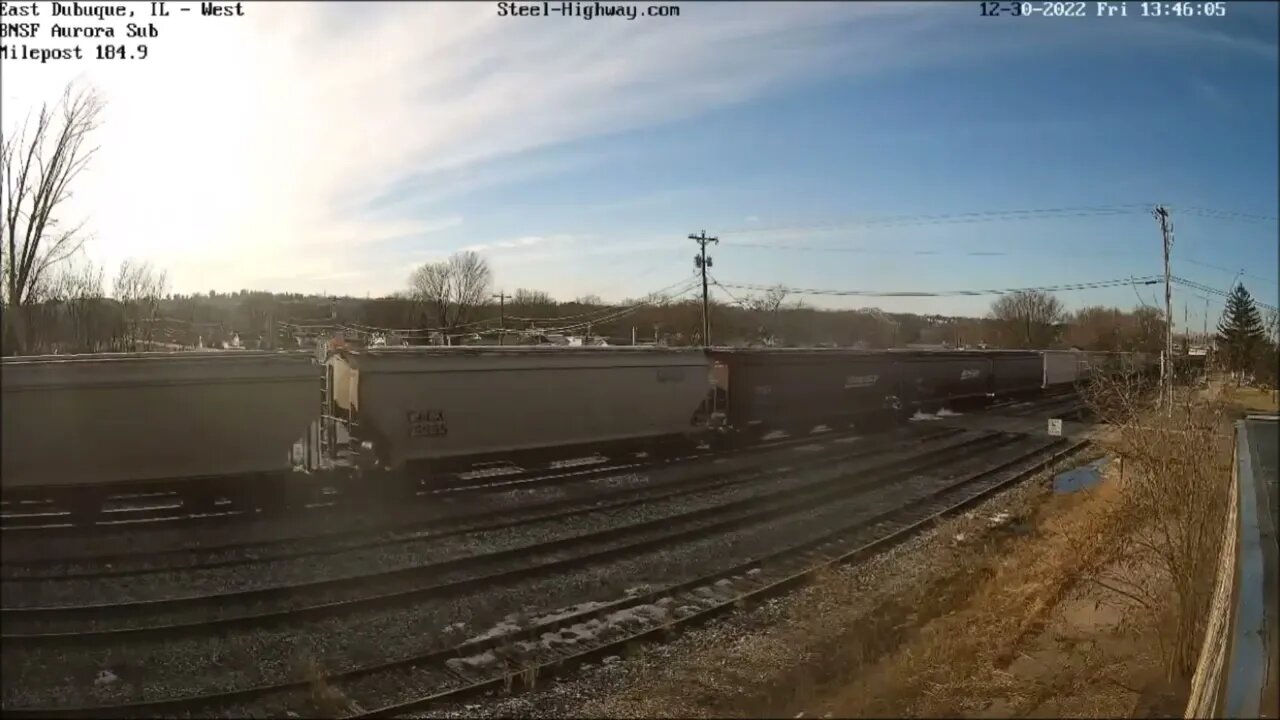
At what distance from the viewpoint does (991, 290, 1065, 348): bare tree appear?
124 feet

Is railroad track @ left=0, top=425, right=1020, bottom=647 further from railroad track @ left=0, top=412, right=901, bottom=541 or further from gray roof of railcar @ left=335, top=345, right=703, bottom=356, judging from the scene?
gray roof of railcar @ left=335, top=345, right=703, bottom=356

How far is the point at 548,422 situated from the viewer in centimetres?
1502

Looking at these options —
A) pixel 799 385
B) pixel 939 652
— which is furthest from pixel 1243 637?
pixel 799 385

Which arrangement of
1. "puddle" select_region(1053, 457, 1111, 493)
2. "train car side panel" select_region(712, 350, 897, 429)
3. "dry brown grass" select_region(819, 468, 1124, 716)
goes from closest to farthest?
"dry brown grass" select_region(819, 468, 1124, 716)
"puddle" select_region(1053, 457, 1111, 493)
"train car side panel" select_region(712, 350, 897, 429)

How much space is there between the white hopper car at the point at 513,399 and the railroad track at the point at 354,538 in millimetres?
1348

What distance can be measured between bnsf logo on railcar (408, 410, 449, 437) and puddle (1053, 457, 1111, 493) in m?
12.5

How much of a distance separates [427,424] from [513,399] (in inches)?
73.7

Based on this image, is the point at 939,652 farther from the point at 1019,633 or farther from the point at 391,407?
the point at 391,407

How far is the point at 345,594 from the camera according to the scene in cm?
764

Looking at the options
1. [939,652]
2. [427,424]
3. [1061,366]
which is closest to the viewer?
[939,652]

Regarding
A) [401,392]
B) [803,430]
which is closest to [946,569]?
[401,392]

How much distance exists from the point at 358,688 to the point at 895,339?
35603mm

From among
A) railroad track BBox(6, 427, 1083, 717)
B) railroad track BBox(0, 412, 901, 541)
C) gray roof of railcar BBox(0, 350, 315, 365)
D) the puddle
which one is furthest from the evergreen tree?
gray roof of railcar BBox(0, 350, 315, 365)

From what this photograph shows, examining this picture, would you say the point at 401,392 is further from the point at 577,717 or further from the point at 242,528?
the point at 577,717
